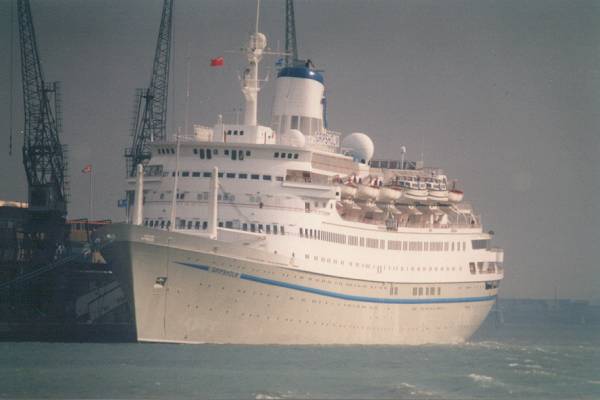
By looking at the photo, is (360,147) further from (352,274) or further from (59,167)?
(59,167)

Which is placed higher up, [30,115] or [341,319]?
[30,115]

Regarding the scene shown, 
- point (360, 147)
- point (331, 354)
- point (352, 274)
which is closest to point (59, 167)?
point (360, 147)

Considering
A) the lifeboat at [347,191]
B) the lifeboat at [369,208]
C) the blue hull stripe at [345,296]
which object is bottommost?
the blue hull stripe at [345,296]

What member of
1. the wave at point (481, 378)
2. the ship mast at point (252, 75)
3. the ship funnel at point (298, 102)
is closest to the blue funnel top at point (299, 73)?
the ship funnel at point (298, 102)

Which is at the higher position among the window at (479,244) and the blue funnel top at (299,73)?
the blue funnel top at (299,73)

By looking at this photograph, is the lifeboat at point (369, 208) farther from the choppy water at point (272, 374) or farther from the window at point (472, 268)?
the window at point (472, 268)

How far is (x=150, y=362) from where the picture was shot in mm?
45469

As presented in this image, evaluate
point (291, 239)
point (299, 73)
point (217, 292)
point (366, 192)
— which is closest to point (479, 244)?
point (366, 192)

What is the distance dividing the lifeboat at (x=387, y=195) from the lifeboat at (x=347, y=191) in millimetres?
3218

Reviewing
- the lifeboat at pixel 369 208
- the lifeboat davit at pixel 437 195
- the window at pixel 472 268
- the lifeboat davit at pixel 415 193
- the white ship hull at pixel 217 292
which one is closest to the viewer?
the white ship hull at pixel 217 292

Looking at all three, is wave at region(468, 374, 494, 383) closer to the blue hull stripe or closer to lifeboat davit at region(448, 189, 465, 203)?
the blue hull stripe

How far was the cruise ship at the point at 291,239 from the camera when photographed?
163 ft

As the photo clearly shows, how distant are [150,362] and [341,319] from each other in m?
12.9

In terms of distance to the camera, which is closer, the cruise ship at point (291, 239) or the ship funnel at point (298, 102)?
the cruise ship at point (291, 239)
